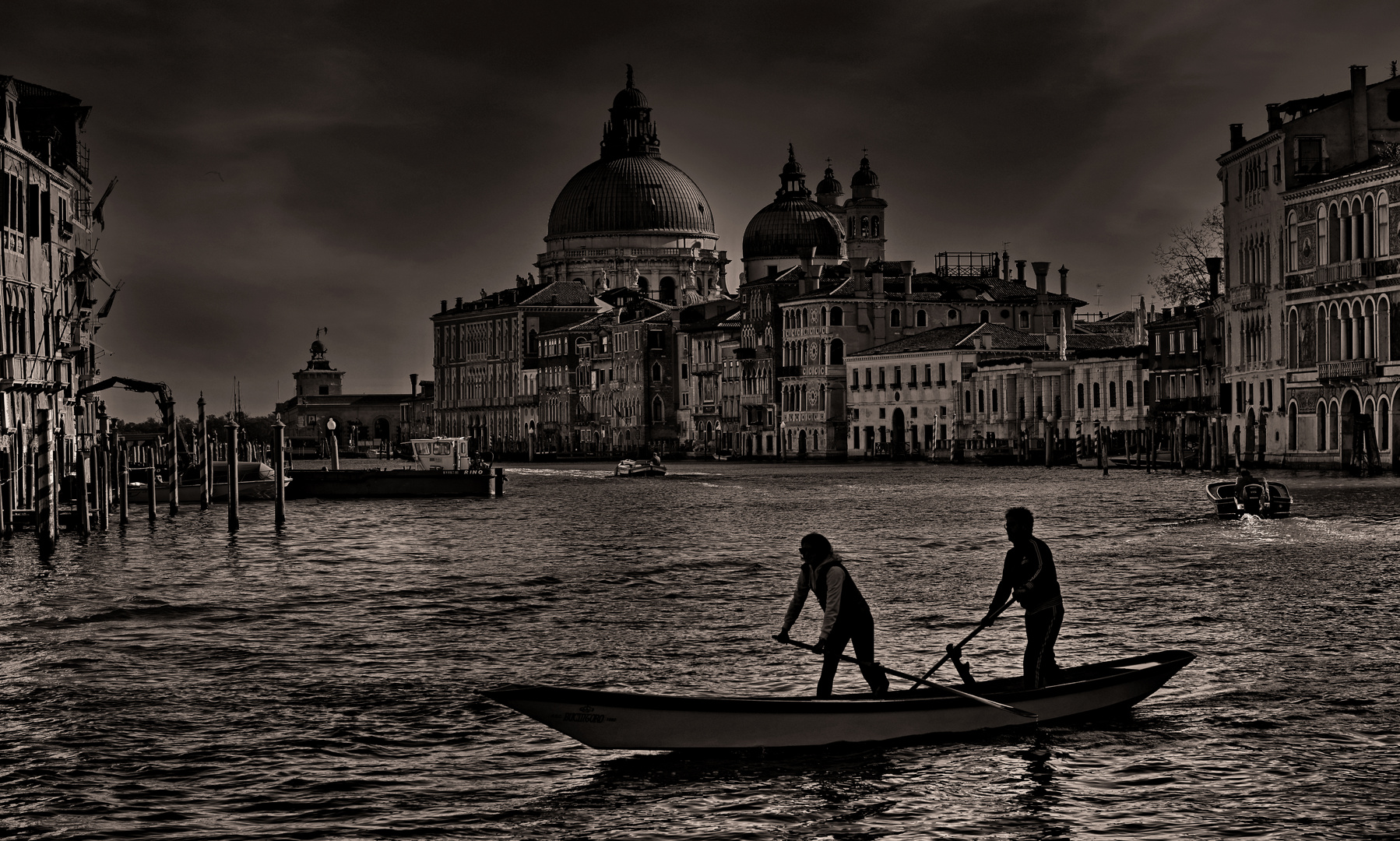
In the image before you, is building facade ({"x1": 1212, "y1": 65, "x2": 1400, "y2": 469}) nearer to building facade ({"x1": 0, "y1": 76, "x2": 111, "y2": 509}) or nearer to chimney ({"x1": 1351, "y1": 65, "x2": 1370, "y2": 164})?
chimney ({"x1": 1351, "y1": 65, "x2": 1370, "y2": 164})

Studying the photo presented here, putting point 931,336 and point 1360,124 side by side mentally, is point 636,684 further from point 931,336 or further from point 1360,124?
point 931,336

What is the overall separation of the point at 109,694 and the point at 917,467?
286 feet

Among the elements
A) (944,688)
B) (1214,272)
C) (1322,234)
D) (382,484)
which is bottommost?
(944,688)

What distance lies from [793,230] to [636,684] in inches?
5558

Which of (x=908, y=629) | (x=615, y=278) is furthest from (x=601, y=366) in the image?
(x=908, y=629)

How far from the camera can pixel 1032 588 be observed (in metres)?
15.9

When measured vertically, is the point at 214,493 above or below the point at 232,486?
below

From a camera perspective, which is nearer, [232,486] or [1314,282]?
[232,486]

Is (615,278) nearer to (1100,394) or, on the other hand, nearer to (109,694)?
(1100,394)

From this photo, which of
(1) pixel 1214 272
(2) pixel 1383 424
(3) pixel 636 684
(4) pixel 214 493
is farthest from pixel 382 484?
(3) pixel 636 684

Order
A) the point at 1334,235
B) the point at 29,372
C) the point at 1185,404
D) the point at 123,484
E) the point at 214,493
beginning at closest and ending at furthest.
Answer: the point at 29,372
the point at 123,484
the point at 214,493
the point at 1334,235
the point at 1185,404

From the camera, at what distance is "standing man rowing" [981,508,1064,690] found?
51.3 ft

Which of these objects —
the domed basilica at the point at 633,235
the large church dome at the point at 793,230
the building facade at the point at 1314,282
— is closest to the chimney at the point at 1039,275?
the large church dome at the point at 793,230

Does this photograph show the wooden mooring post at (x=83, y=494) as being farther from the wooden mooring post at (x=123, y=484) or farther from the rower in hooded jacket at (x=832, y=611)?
the rower in hooded jacket at (x=832, y=611)
